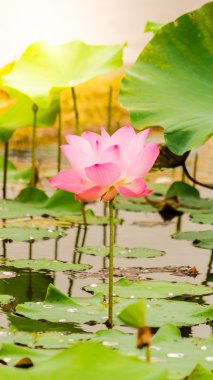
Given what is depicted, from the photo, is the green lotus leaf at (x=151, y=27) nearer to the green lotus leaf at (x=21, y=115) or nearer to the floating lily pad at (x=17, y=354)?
the green lotus leaf at (x=21, y=115)

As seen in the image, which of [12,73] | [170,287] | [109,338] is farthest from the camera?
[12,73]

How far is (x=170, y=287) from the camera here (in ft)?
5.52

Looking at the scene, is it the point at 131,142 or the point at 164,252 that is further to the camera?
the point at 164,252

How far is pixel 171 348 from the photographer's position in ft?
4.03

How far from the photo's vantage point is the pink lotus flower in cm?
133

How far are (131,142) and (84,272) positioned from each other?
20.9 inches

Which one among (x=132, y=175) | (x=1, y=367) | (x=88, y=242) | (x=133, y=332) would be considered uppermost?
(x=132, y=175)

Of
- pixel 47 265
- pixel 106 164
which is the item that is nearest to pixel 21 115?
pixel 47 265

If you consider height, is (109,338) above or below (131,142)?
below

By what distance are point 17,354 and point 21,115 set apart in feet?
5.66

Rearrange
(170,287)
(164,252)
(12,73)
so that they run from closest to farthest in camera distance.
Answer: (170,287) < (164,252) < (12,73)

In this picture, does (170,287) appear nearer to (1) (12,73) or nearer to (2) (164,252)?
(2) (164,252)

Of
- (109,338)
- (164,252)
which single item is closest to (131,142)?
(109,338)

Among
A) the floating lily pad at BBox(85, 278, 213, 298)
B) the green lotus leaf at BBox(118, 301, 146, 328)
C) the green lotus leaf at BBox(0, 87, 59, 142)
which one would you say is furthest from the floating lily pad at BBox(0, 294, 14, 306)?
the green lotus leaf at BBox(0, 87, 59, 142)
